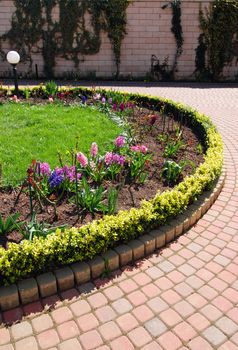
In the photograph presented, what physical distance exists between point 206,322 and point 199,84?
11.6 metres

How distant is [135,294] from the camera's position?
307cm

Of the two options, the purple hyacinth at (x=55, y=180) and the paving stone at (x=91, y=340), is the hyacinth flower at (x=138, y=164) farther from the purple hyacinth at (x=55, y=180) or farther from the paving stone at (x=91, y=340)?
the paving stone at (x=91, y=340)

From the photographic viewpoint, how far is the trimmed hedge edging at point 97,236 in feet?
9.67

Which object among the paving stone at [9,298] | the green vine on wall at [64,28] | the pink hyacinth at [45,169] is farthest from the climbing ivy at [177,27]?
the paving stone at [9,298]

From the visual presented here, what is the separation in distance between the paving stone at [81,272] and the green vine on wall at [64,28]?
11.5 m

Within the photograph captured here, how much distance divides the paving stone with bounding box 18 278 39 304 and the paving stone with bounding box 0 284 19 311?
4 centimetres

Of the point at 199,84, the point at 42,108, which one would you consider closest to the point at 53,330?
the point at 42,108

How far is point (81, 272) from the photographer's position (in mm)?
3143

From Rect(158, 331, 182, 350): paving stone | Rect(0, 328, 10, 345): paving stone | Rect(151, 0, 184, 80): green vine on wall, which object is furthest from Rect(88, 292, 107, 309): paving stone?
Rect(151, 0, 184, 80): green vine on wall

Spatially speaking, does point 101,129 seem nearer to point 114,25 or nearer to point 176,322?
point 176,322

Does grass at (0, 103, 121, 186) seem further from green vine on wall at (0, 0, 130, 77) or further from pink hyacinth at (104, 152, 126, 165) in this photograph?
green vine on wall at (0, 0, 130, 77)

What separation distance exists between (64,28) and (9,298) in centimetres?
1241

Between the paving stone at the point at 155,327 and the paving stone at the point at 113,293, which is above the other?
the paving stone at the point at 113,293

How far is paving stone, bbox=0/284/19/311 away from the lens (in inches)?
112
